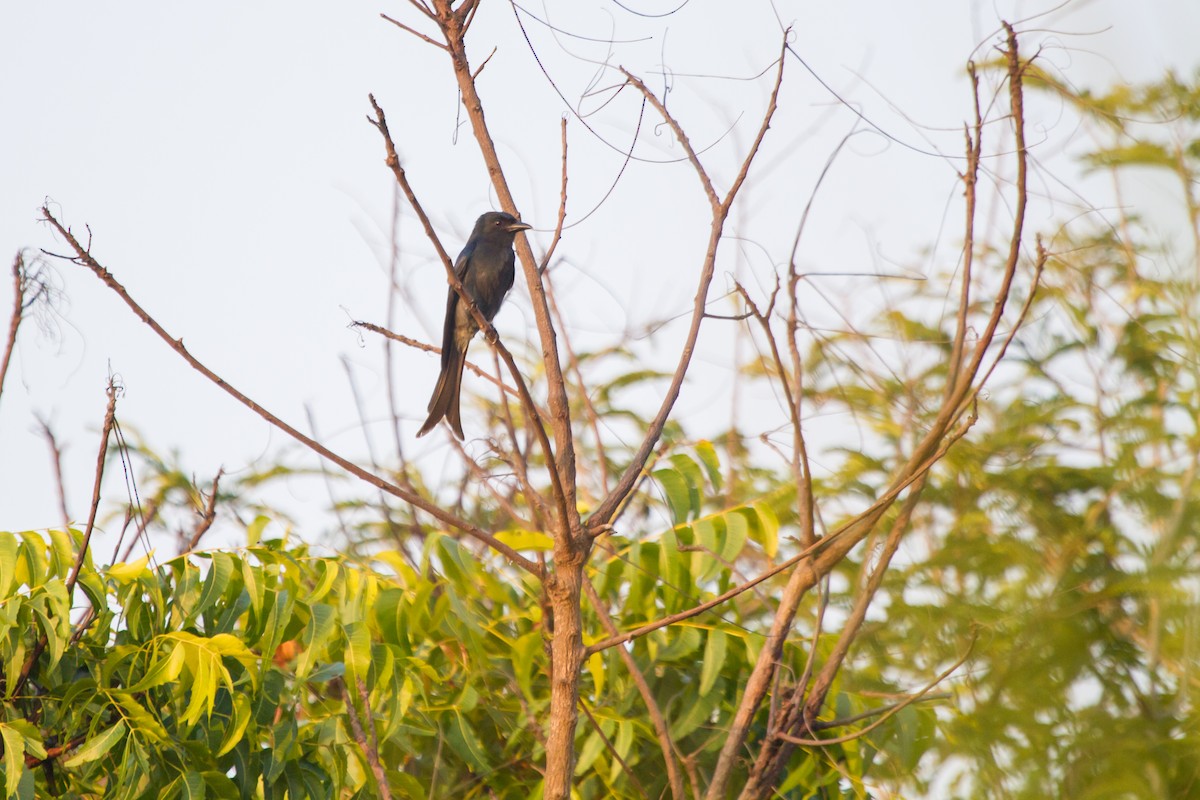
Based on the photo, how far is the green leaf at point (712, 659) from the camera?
126 inches

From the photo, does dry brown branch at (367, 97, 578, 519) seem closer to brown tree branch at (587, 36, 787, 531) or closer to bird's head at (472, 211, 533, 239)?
brown tree branch at (587, 36, 787, 531)

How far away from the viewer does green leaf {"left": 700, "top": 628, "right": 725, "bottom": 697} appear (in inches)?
126

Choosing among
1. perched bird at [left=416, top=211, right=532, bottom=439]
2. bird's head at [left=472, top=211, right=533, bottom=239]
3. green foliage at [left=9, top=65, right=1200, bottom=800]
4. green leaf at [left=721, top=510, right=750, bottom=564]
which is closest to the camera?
green foliage at [left=9, top=65, right=1200, bottom=800]

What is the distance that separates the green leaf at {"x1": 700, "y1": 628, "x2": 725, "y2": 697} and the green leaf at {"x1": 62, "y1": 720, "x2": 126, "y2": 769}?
1.53m

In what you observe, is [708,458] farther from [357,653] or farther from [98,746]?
[98,746]

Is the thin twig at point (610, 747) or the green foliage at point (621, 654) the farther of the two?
the thin twig at point (610, 747)

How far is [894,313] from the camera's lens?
16.6 ft

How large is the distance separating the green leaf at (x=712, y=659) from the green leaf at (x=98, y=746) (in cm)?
153

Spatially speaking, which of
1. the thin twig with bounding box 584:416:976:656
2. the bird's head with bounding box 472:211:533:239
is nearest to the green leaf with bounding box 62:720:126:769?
the thin twig with bounding box 584:416:976:656

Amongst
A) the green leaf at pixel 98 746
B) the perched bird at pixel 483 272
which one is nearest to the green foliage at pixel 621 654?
the green leaf at pixel 98 746

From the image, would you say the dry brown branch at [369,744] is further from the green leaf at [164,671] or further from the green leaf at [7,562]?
the green leaf at [7,562]

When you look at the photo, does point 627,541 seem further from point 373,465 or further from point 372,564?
point 373,465

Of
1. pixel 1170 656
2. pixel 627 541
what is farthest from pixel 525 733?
pixel 1170 656

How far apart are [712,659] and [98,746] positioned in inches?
63.4
